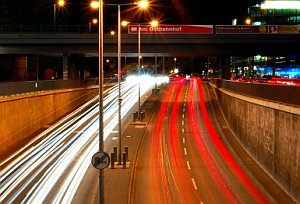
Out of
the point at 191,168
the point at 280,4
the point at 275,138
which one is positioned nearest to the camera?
the point at 280,4

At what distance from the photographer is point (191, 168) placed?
37062 millimetres

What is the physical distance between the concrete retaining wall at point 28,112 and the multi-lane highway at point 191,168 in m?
10.5

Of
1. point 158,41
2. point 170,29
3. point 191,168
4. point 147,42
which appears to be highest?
point 170,29

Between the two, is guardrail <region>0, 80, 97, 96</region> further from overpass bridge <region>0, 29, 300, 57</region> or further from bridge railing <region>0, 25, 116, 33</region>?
bridge railing <region>0, 25, 116, 33</region>

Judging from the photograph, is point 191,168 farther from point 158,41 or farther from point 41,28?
point 41,28

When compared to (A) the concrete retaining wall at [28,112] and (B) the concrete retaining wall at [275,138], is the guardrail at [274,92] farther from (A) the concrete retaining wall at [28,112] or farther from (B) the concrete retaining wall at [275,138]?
(A) the concrete retaining wall at [28,112]

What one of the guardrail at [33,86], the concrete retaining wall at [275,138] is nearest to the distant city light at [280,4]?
the concrete retaining wall at [275,138]

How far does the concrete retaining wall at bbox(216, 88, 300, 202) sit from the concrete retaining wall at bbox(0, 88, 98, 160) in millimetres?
18476

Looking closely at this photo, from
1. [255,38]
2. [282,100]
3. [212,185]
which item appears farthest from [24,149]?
[255,38]

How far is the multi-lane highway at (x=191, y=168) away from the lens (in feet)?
93.6

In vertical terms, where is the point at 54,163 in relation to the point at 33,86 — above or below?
below

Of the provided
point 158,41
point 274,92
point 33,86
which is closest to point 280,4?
point 274,92

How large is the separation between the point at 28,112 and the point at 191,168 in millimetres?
18351

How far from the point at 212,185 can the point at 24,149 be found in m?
17.2
